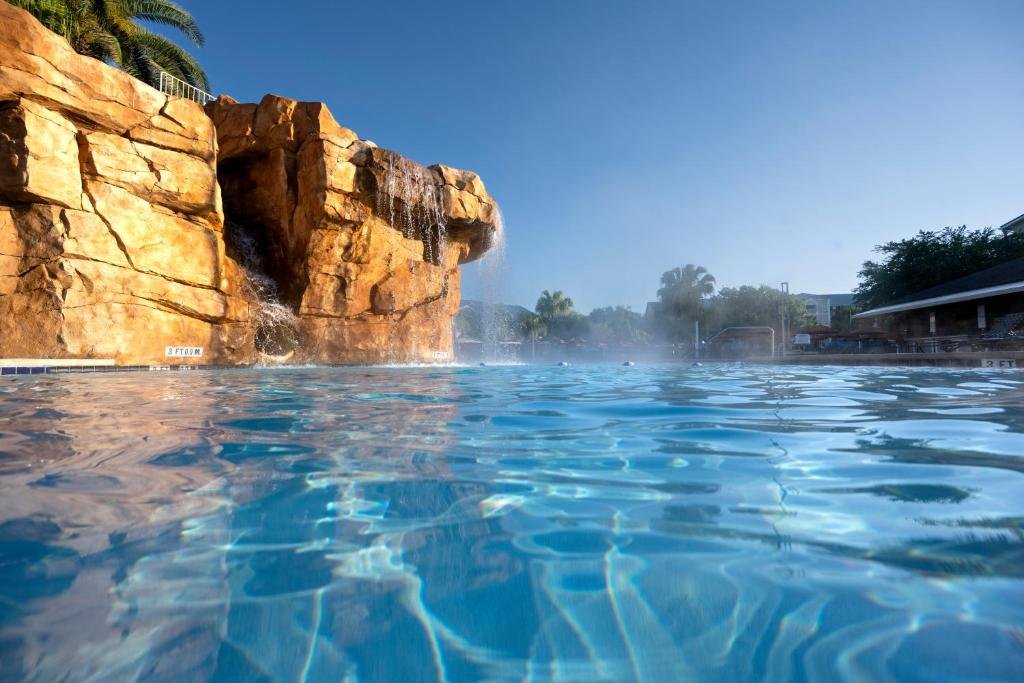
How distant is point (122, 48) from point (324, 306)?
10.6 metres

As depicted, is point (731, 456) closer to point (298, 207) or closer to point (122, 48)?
point (298, 207)

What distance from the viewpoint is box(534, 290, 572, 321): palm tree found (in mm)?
45906

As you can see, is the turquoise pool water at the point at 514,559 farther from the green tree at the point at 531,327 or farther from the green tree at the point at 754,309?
the green tree at the point at 531,327

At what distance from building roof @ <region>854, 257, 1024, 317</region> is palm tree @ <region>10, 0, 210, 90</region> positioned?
864 inches

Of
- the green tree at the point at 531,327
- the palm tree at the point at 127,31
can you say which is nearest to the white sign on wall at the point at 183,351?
the palm tree at the point at 127,31

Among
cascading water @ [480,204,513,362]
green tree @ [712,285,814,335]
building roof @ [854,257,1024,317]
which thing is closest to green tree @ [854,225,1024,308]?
building roof @ [854,257,1024,317]

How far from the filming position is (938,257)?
22688 millimetres

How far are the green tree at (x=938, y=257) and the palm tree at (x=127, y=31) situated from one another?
28.5 meters

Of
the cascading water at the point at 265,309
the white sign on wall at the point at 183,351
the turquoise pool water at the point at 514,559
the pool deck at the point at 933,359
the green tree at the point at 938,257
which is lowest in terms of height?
the turquoise pool water at the point at 514,559

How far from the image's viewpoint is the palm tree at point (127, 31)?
42.9ft

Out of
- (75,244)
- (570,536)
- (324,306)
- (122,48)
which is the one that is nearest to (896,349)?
(324,306)

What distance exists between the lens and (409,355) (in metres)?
15.5

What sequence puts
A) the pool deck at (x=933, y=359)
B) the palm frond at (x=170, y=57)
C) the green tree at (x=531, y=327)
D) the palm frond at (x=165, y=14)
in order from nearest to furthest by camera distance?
the pool deck at (x=933, y=359), the palm frond at (x=165, y=14), the palm frond at (x=170, y=57), the green tree at (x=531, y=327)

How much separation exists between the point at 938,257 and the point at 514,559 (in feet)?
93.1
